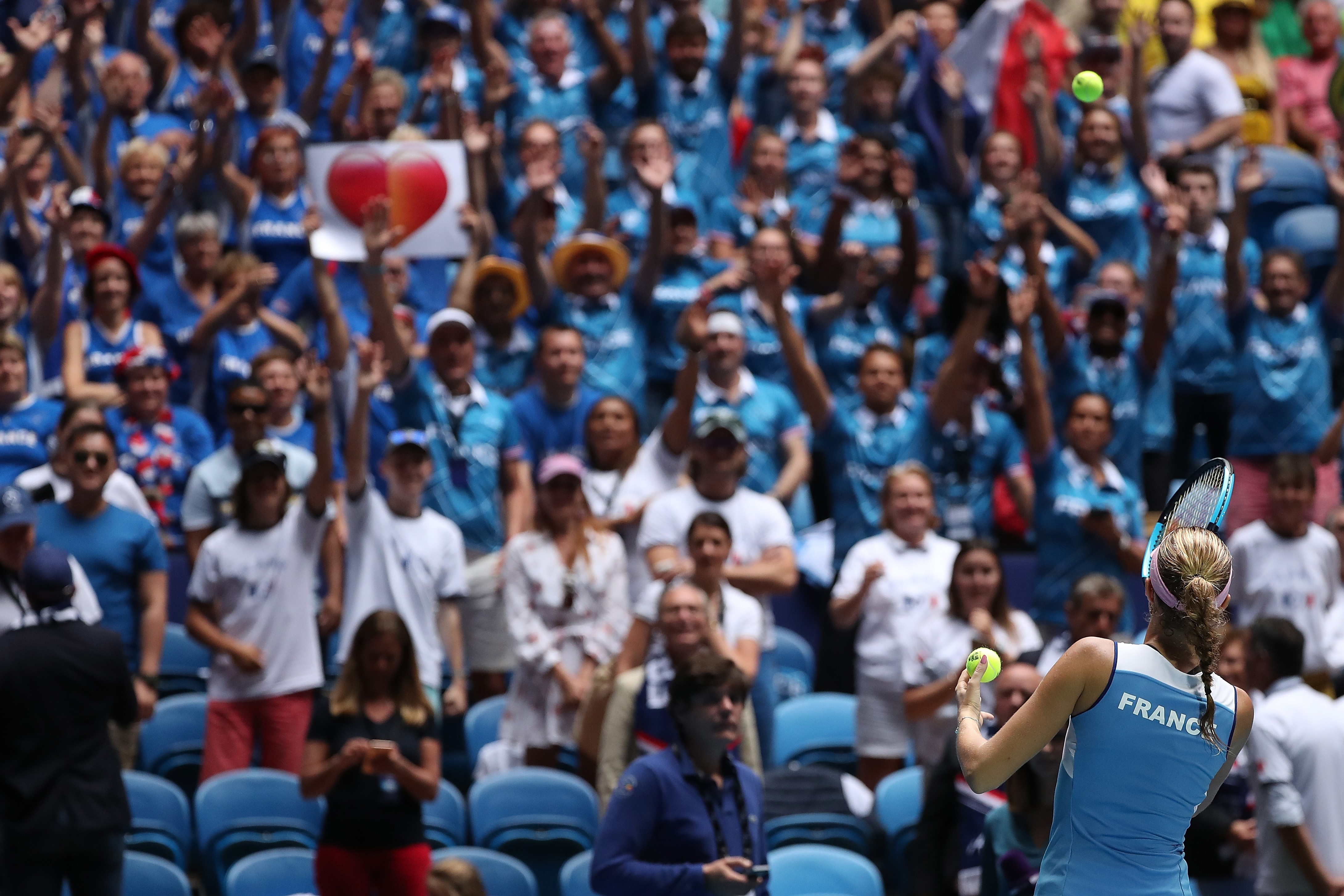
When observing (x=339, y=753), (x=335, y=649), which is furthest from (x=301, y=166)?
(x=339, y=753)

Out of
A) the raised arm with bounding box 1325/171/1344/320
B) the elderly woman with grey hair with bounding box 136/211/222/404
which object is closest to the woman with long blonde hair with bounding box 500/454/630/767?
the elderly woman with grey hair with bounding box 136/211/222/404

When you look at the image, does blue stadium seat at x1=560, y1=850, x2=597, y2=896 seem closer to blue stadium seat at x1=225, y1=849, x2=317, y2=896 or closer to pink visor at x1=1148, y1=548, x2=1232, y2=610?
blue stadium seat at x1=225, y1=849, x2=317, y2=896

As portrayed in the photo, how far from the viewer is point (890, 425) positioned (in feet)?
27.2

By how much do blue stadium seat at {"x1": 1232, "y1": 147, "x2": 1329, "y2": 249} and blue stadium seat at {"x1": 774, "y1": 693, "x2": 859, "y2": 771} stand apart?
5.27 m

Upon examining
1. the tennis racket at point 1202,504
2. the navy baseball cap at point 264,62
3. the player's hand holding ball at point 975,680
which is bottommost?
the player's hand holding ball at point 975,680

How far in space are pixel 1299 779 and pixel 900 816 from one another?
4.60 feet

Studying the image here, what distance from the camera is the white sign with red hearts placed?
872cm

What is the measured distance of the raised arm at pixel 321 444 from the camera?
7.01 m

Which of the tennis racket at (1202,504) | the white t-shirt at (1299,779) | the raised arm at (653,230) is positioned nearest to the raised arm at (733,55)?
the raised arm at (653,230)

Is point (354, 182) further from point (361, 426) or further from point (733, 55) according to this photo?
point (733, 55)

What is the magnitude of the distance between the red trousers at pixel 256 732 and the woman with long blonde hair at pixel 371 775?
3.22ft

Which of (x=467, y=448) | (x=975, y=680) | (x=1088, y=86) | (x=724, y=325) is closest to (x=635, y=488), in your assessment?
(x=467, y=448)

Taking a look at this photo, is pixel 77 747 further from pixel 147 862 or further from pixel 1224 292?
pixel 1224 292

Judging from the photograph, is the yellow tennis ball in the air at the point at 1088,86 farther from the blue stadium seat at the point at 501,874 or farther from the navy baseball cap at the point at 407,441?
the navy baseball cap at the point at 407,441
